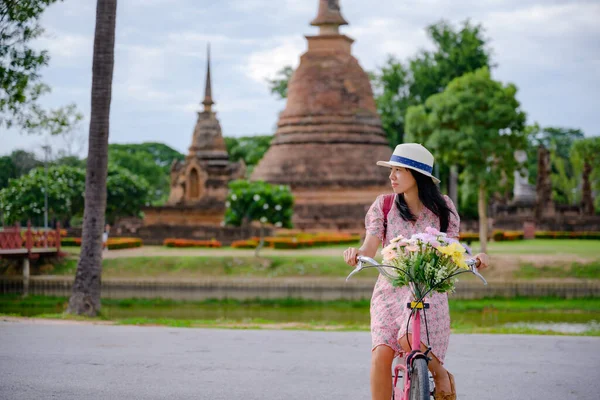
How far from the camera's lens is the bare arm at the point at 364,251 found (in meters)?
4.67

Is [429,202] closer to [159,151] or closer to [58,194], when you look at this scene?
[58,194]

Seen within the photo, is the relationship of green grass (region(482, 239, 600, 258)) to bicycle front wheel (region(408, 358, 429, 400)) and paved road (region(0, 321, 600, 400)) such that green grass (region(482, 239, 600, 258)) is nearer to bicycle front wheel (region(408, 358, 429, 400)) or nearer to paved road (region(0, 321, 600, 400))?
paved road (region(0, 321, 600, 400))

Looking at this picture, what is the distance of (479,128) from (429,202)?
23340 millimetres

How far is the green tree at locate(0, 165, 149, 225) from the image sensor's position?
122 ft

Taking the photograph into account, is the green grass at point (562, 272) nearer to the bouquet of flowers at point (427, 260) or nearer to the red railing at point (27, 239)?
the red railing at point (27, 239)

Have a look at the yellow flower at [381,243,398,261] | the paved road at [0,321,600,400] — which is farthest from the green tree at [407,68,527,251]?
the yellow flower at [381,243,398,261]

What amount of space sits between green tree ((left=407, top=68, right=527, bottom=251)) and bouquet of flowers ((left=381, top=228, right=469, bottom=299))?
23.3m

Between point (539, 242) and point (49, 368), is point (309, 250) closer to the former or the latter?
point (539, 242)

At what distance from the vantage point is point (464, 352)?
8.55m

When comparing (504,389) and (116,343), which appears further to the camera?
(116,343)

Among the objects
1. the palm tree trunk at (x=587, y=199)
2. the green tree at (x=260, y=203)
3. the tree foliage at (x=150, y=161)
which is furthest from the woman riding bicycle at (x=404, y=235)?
the tree foliage at (x=150, y=161)

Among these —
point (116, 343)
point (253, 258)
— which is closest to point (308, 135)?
point (253, 258)

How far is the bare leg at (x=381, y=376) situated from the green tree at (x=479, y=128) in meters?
23.2

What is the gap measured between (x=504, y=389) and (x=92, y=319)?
804 centimetres
